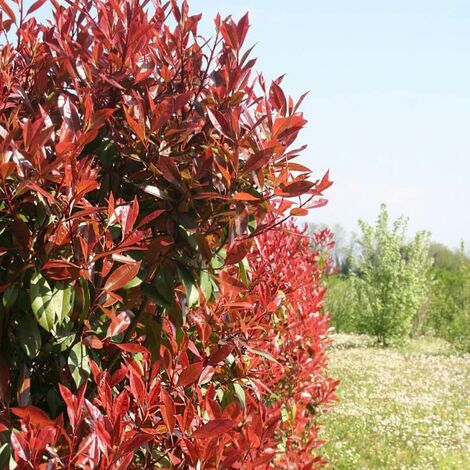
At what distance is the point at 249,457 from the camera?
1578 millimetres

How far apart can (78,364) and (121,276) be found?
9.1 inches

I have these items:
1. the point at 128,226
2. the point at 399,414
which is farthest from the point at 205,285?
the point at 399,414

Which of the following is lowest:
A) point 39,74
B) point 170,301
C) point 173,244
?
point 170,301

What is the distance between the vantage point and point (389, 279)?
18719 millimetres

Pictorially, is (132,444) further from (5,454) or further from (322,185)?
(322,185)

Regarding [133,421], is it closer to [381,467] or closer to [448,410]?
[381,467]

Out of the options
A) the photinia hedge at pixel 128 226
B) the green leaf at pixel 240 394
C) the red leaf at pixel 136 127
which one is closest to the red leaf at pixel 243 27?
the photinia hedge at pixel 128 226

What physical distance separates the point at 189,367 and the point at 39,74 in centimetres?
80

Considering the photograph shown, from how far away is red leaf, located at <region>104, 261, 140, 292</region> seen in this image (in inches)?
51.8

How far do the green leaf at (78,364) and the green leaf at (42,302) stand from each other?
133mm

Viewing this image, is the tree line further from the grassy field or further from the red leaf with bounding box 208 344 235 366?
the red leaf with bounding box 208 344 235 366

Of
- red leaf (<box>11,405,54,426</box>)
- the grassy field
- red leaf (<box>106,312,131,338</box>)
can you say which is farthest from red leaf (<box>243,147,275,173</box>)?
the grassy field

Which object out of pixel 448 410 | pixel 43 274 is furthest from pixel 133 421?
pixel 448 410

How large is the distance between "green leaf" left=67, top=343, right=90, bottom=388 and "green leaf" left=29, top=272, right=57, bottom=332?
5.2 inches
